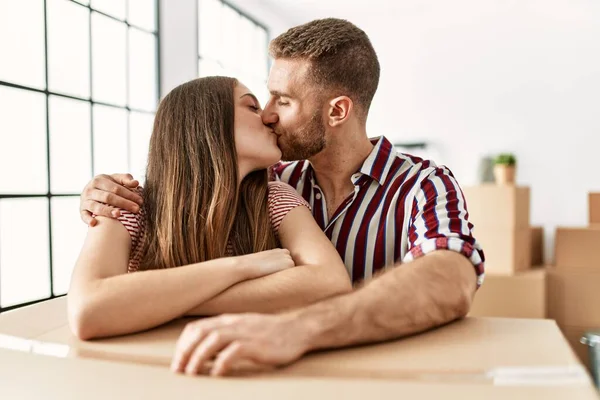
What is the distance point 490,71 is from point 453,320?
395cm

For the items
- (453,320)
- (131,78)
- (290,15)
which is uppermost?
(290,15)

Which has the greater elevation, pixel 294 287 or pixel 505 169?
pixel 505 169

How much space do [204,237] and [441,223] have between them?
508 mm

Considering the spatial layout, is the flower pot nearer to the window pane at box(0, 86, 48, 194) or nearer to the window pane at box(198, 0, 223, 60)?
the window pane at box(198, 0, 223, 60)

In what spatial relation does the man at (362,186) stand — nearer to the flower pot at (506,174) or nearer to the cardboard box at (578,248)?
the cardboard box at (578,248)

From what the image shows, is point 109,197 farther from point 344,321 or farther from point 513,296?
point 513,296

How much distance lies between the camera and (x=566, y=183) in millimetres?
4438

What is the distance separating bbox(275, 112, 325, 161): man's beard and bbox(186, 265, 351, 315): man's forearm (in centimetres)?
57

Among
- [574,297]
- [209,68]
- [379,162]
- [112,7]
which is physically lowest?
[574,297]

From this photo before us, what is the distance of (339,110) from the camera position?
164 centimetres

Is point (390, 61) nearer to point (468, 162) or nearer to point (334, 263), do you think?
point (468, 162)

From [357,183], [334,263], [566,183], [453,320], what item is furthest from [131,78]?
[566,183]

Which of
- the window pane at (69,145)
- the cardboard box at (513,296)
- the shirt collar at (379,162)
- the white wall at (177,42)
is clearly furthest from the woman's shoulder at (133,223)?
the cardboard box at (513,296)

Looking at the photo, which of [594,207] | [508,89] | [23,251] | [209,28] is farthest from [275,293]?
[508,89]
